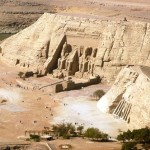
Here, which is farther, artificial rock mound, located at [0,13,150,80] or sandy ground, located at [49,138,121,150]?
artificial rock mound, located at [0,13,150,80]

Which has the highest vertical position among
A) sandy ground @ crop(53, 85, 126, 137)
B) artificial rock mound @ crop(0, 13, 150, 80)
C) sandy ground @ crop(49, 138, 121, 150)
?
artificial rock mound @ crop(0, 13, 150, 80)

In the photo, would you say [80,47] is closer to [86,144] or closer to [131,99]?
[131,99]

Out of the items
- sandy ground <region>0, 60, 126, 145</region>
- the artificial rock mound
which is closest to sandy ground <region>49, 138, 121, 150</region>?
sandy ground <region>0, 60, 126, 145</region>

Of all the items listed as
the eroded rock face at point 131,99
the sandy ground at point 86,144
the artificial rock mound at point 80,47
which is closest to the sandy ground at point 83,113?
the eroded rock face at point 131,99

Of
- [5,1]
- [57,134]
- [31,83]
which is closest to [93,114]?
[57,134]

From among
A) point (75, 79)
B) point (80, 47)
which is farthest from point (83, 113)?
point (80, 47)

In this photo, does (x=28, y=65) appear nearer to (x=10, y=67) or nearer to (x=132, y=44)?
(x=10, y=67)

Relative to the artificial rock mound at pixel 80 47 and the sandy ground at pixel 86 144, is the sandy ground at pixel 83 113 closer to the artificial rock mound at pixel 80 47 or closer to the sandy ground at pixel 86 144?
the sandy ground at pixel 86 144

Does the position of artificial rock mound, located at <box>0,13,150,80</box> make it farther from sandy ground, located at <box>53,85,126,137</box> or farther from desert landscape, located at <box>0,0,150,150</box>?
sandy ground, located at <box>53,85,126,137</box>
